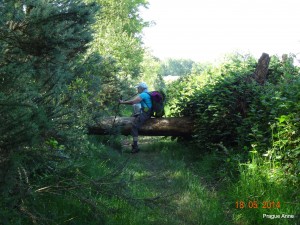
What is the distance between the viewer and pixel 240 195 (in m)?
4.71

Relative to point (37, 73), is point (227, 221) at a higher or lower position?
lower

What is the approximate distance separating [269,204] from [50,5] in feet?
11.8


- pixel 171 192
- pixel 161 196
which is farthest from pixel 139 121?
pixel 161 196

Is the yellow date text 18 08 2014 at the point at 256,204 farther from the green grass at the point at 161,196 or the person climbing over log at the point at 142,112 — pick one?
the person climbing over log at the point at 142,112

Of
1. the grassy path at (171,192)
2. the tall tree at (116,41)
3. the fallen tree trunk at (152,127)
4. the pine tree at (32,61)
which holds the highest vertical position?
the tall tree at (116,41)

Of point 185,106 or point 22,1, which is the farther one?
point 185,106

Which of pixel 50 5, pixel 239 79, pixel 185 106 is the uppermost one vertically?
pixel 50 5

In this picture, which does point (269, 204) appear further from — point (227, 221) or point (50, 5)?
point (50, 5)

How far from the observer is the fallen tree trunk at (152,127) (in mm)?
8805

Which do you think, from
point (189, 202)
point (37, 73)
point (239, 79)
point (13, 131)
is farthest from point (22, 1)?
point (239, 79)

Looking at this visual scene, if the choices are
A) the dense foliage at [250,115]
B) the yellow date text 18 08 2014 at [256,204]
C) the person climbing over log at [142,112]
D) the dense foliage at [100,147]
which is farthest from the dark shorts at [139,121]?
the yellow date text 18 08 2014 at [256,204]

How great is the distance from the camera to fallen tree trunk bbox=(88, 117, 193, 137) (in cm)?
880

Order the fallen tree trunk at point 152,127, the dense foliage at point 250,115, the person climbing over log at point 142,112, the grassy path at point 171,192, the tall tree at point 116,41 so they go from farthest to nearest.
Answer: the tall tree at point 116,41, the person climbing over log at point 142,112, the fallen tree trunk at point 152,127, the dense foliage at point 250,115, the grassy path at point 171,192

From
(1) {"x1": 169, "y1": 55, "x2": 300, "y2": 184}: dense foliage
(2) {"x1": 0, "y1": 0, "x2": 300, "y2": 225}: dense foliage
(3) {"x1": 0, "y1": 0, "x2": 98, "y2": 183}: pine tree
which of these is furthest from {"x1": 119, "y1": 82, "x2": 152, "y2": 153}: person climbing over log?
(3) {"x1": 0, "y1": 0, "x2": 98, "y2": 183}: pine tree
